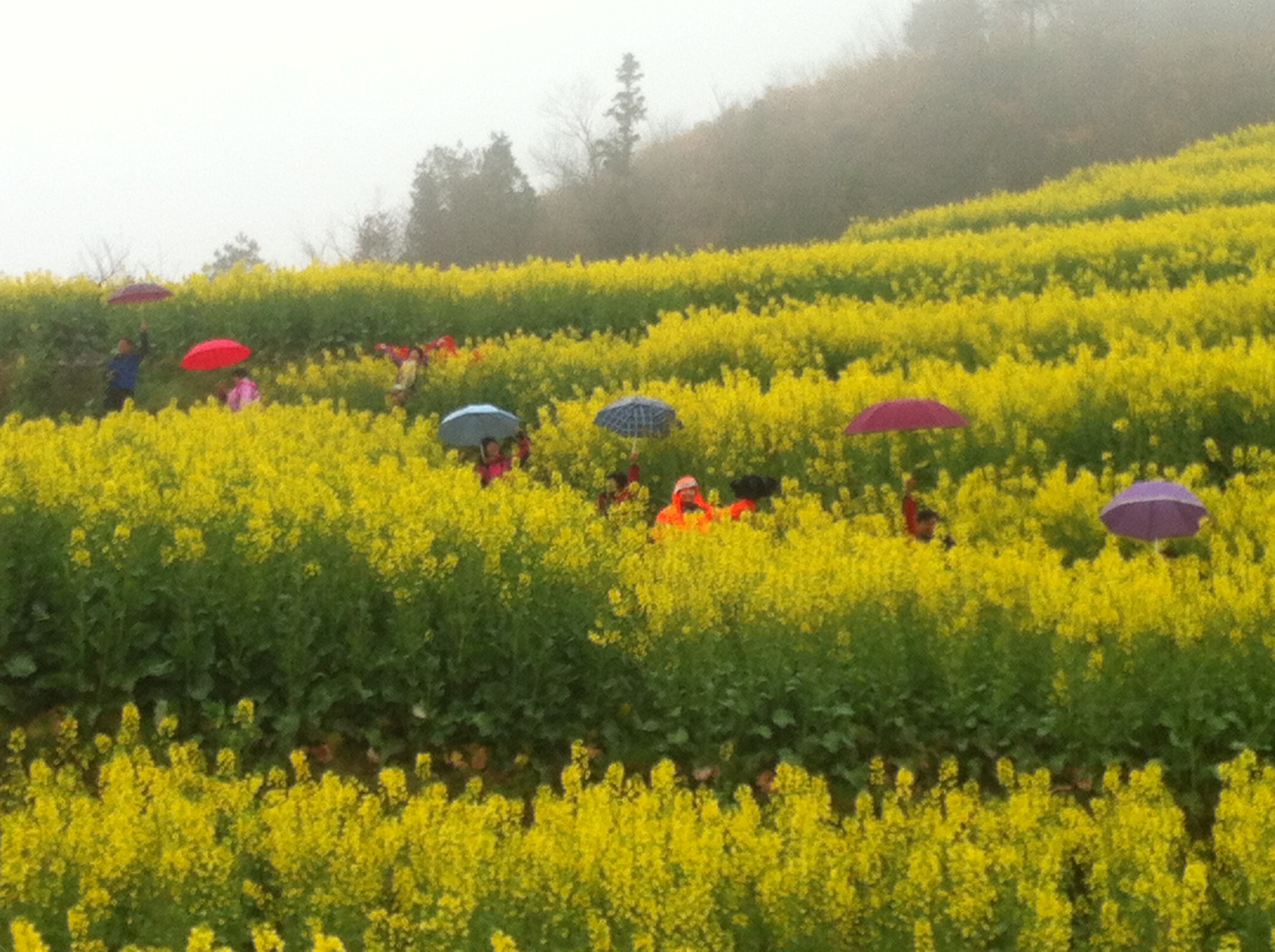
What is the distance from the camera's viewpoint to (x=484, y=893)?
4.67m

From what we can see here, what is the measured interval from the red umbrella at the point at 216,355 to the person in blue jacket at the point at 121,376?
4.54 ft

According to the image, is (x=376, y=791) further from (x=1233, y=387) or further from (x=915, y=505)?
(x=1233, y=387)

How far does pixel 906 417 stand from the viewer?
34.8ft

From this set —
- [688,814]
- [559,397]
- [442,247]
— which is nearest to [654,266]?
[559,397]

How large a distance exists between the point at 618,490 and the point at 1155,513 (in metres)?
4.38

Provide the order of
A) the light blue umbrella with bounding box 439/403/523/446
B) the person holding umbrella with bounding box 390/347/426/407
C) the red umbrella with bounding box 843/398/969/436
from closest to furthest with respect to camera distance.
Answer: the red umbrella with bounding box 843/398/969/436 < the light blue umbrella with bounding box 439/403/523/446 < the person holding umbrella with bounding box 390/347/426/407

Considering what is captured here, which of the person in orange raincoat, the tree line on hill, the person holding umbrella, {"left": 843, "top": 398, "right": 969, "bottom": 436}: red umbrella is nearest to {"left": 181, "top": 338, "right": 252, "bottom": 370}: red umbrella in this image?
the person holding umbrella

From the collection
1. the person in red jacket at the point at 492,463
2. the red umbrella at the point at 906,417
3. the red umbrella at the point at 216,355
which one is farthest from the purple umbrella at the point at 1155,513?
the red umbrella at the point at 216,355

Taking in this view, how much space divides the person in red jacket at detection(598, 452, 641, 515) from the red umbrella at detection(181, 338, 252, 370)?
23.9 ft

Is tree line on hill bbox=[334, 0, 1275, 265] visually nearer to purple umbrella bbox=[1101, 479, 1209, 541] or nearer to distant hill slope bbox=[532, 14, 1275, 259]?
distant hill slope bbox=[532, 14, 1275, 259]

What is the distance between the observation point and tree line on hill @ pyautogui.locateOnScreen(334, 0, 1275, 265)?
5088cm

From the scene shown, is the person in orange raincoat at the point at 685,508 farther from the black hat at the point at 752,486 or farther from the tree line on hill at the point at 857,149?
the tree line on hill at the point at 857,149

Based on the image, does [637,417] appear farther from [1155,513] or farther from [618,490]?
[1155,513]

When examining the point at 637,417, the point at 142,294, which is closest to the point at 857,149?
the point at 142,294
